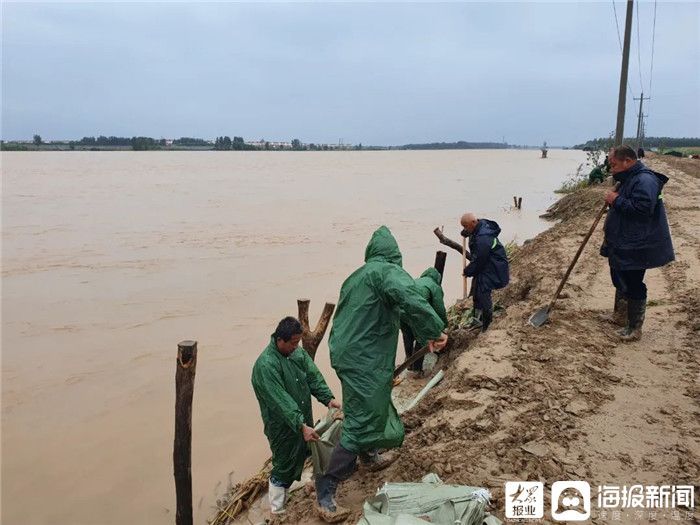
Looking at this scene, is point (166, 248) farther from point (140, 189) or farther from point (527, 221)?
point (140, 189)

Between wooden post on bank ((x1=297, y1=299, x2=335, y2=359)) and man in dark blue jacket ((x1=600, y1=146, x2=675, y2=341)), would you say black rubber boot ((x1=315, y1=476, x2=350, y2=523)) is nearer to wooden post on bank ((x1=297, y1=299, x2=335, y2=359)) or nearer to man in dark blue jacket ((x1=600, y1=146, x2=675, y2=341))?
wooden post on bank ((x1=297, y1=299, x2=335, y2=359))

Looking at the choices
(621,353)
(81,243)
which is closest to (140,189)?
(81,243)

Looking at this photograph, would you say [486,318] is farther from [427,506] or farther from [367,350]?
[427,506]

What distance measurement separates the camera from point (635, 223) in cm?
456

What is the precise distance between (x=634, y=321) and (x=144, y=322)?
25.3 ft

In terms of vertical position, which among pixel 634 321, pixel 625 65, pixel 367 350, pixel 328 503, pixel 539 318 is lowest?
pixel 328 503

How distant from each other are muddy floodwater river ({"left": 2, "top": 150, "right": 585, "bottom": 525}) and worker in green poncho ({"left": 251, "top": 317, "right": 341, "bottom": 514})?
1.52 m

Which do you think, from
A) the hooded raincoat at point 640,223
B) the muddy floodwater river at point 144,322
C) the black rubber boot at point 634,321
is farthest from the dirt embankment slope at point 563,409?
the muddy floodwater river at point 144,322

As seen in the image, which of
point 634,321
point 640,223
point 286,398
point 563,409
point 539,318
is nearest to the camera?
point 286,398

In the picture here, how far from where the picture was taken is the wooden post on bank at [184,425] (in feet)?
13.2

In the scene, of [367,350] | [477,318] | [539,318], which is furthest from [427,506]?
[477,318]

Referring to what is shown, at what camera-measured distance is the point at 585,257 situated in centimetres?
918

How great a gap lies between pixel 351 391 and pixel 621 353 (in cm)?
298

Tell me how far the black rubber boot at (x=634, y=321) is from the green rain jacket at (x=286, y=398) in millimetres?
Result: 3021
